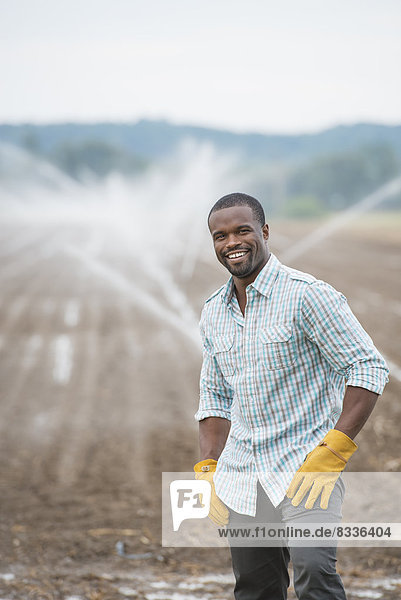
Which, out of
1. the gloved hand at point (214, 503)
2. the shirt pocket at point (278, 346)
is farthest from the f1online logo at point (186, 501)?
the shirt pocket at point (278, 346)

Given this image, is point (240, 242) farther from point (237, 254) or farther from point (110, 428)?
point (110, 428)

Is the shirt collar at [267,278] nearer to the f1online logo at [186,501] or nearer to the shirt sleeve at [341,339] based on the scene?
the shirt sleeve at [341,339]

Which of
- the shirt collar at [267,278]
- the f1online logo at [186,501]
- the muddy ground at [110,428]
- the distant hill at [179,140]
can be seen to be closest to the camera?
the shirt collar at [267,278]

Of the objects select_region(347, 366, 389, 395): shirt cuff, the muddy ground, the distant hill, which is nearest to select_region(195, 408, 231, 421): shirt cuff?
select_region(347, 366, 389, 395): shirt cuff

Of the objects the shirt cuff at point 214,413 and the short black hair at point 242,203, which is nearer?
the short black hair at point 242,203

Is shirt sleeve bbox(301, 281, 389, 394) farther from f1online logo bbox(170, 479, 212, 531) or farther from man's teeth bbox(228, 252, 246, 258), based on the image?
f1online logo bbox(170, 479, 212, 531)

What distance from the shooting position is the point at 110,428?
1010cm

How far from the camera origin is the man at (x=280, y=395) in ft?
9.02

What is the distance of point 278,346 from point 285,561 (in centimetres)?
88

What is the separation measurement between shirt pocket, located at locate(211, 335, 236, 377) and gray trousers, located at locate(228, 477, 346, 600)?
474 millimetres

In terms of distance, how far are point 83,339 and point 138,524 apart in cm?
810

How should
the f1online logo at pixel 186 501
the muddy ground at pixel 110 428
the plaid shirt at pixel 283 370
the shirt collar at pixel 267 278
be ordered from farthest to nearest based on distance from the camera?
1. the muddy ground at pixel 110 428
2. the f1online logo at pixel 186 501
3. the shirt collar at pixel 267 278
4. the plaid shirt at pixel 283 370

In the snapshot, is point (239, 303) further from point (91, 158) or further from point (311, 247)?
point (91, 158)

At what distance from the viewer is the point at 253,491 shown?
2922 millimetres
